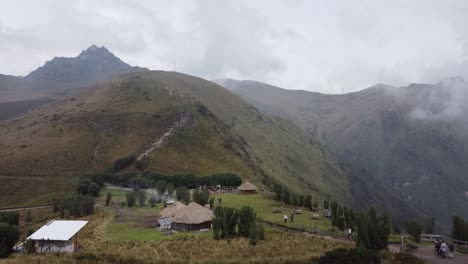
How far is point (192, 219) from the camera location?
144 feet

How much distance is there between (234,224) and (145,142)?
85132 mm

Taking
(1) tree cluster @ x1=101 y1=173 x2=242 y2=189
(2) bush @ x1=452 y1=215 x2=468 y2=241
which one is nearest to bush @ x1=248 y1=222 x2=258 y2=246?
(2) bush @ x1=452 y1=215 x2=468 y2=241

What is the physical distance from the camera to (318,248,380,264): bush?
25312 millimetres

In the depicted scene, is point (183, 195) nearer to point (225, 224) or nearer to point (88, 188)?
point (88, 188)

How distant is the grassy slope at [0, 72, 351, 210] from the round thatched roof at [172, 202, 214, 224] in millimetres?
51282

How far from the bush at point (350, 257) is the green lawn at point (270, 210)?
15.1 meters

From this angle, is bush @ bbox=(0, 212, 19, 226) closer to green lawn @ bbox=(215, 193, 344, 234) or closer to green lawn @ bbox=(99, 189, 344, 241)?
green lawn @ bbox=(99, 189, 344, 241)

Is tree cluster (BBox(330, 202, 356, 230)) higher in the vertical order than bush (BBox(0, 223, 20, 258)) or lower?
higher

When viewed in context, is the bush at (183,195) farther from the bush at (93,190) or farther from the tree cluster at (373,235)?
the tree cluster at (373,235)

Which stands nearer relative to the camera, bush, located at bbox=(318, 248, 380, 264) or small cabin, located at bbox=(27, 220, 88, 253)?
bush, located at bbox=(318, 248, 380, 264)

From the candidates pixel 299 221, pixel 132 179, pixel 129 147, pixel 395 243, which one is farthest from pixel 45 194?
pixel 395 243

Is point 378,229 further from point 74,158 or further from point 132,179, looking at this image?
point 74,158

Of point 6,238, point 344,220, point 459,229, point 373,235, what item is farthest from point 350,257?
point 6,238

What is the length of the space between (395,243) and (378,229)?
6116mm
